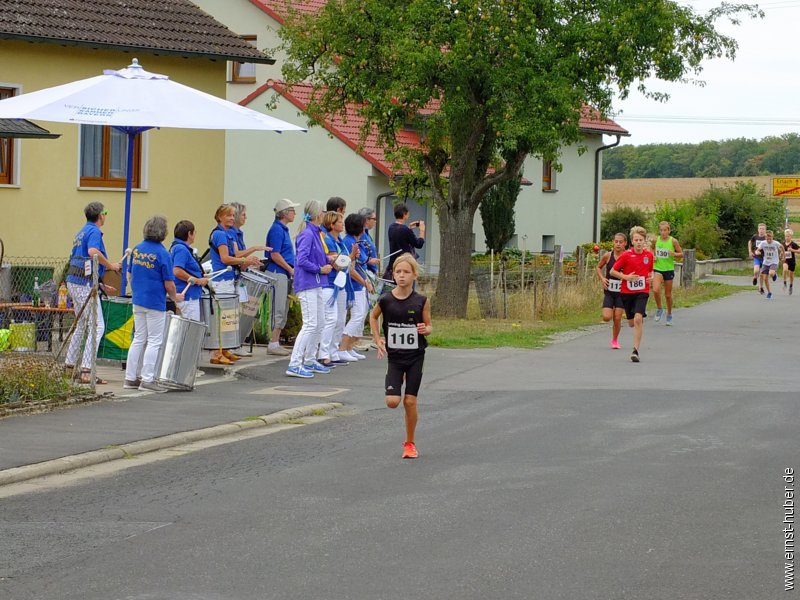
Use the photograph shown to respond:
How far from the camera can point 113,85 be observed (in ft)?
47.4

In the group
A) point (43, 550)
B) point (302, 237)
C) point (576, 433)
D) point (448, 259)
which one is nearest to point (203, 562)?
point (43, 550)

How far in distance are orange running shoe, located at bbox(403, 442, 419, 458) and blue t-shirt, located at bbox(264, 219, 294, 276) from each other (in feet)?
21.9

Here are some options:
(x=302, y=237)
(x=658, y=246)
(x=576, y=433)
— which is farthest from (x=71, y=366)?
(x=658, y=246)

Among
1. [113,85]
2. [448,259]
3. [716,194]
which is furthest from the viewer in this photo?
[716,194]

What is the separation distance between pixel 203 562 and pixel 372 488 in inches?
86.5

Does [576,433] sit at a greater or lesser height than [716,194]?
lesser

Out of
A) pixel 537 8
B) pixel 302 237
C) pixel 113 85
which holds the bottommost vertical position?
pixel 302 237

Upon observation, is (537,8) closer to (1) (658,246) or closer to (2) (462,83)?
(2) (462,83)

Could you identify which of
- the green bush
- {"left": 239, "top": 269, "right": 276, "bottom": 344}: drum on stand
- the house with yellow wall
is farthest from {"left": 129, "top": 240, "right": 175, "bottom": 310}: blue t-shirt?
the green bush

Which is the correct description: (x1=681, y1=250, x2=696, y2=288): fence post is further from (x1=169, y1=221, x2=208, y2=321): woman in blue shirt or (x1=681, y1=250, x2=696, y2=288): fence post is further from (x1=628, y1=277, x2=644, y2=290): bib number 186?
(x1=169, y1=221, x2=208, y2=321): woman in blue shirt

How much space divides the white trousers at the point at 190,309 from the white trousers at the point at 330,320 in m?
1.53

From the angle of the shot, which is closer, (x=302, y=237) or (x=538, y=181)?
(x=302, y=237)

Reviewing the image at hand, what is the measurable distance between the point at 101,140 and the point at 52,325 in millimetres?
8794

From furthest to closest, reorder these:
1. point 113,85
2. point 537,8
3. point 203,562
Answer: point 537,8 < point 113,85 < point 203,562
